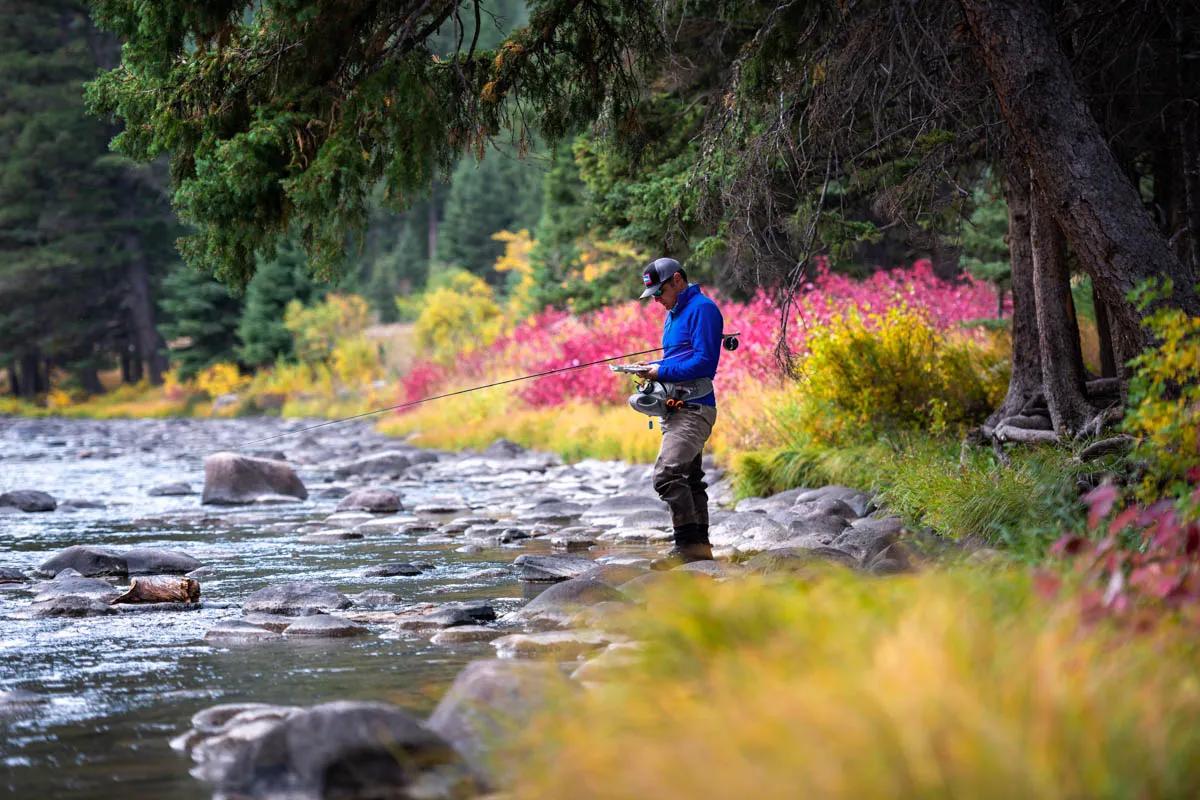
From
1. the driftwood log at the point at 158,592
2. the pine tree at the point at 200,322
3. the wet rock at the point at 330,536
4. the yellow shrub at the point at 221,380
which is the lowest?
the wet rock at the point at 330,536

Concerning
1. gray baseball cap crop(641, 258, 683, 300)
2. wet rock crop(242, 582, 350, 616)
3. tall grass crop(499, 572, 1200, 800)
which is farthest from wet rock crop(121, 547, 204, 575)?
tall grass crop(499, 572, 1200, 800)

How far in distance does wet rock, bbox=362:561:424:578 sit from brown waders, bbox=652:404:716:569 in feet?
5.45

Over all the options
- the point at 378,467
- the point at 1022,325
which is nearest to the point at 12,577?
the point at 1022,325

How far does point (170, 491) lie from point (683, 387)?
29.7ft

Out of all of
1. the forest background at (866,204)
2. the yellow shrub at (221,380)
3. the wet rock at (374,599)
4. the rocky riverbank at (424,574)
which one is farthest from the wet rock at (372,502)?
the yellow shrub at (221,380)

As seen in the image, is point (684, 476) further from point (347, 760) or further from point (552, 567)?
point (347, 760)

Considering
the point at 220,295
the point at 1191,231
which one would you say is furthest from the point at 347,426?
the point at 1191,231

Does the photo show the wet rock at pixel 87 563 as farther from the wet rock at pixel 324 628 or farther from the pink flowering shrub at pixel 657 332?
the pink flowering shrub at pixel 657 332

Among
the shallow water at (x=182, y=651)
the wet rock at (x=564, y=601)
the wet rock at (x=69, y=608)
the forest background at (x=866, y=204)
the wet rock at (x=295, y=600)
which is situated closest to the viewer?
the forest background at (x=866, y=204)

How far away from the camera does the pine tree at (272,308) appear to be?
130ft

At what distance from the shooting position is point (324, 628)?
6434 mm

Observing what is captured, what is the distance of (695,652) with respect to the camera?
3600 millimetres

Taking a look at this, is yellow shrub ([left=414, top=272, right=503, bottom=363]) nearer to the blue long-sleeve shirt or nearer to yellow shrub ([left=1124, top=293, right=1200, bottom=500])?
the blue long-sleeve shirt

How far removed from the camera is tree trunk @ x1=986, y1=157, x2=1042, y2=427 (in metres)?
9.45
